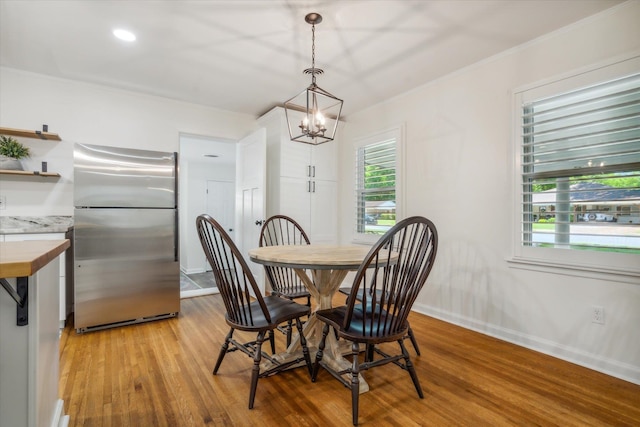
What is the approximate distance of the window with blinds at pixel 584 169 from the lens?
2.09 metres

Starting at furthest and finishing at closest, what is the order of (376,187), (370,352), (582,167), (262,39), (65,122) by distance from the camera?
(376,187) < (65,122) < (262,39) < (582,167) < (370,352)

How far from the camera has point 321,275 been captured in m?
2.20

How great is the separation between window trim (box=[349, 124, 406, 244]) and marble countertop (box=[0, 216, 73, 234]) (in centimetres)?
311

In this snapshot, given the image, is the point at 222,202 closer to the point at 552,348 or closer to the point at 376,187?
the point at 376,187

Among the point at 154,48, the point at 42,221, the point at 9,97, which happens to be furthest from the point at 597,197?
the point at 9,97

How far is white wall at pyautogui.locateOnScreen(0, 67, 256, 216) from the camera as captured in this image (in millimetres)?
3033

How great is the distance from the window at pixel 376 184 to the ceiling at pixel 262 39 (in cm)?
71

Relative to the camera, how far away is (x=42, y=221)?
3.10 meters

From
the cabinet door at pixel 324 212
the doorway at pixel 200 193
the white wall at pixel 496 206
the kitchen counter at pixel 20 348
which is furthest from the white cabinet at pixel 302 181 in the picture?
the kitchen counter at pixel 20 348

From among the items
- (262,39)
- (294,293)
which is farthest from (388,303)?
(262,39)

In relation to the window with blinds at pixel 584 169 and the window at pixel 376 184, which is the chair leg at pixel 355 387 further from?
the window at pixel 376 184

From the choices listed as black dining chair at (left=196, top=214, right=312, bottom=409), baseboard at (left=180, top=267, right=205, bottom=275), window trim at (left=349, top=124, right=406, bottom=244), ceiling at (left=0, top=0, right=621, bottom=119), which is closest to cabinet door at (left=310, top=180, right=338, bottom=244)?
window trim at (left=349, top=124, right=406, bottom=244)

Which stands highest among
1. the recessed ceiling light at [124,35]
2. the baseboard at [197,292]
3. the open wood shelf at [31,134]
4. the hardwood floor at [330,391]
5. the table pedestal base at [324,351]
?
the recessed ceiling light at [124,35]

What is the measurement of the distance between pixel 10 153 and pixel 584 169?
4.82m
